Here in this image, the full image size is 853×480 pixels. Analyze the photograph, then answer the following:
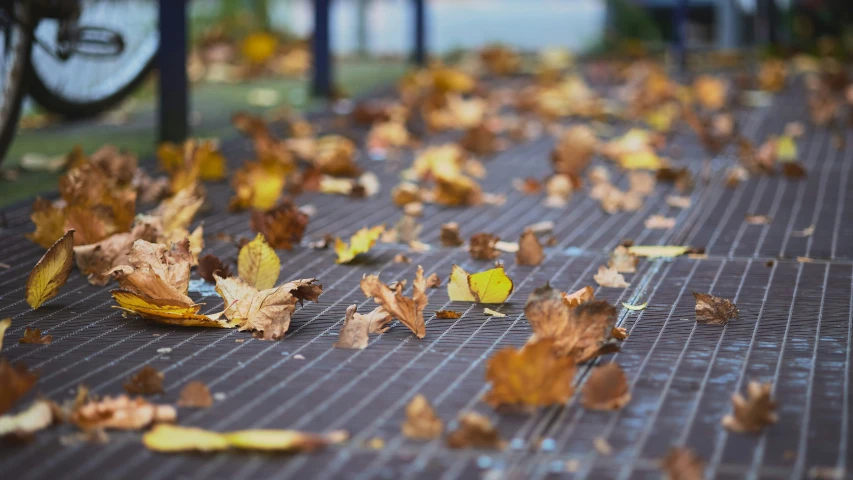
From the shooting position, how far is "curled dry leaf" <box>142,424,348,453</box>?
1.67 m

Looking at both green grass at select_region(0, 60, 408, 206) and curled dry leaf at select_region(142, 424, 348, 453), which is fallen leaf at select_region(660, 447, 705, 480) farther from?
green grass at select_region(0, 60, 408, 206)

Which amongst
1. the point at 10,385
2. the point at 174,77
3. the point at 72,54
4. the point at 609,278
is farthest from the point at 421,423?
the point at 174,77

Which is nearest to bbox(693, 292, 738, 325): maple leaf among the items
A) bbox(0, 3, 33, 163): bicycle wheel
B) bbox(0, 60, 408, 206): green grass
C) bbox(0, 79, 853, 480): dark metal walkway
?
bbox(0, 79, 853, 480): dark metal walkway

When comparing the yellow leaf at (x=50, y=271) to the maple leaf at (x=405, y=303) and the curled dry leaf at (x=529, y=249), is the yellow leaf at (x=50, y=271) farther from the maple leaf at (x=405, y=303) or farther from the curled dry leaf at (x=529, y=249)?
the curled dry leaf at (x=529, y=249)

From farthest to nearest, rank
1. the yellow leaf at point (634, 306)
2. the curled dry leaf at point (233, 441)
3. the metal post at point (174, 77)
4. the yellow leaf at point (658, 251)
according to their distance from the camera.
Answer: the metal post at point (174, 77) < the yellow leaf at point (658, 251) < the yellow leaf at point (634, 306) < the curled dry leaf at point (233, 441)

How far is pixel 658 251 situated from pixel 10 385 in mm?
1767

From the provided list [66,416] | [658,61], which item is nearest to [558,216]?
[66,416]

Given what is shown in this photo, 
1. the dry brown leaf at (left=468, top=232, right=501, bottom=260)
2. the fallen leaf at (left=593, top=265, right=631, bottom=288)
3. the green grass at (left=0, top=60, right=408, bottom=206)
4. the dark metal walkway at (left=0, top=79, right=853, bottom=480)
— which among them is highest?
the green grass at (left=0, top=60, right=408, bottom=206)

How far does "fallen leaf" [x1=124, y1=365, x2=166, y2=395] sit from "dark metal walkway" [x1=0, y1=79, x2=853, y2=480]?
0.03m

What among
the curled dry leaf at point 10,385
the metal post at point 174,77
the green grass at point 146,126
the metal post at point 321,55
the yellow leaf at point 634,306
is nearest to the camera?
the curled dry leaf at point 10,385

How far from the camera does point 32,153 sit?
4414mm

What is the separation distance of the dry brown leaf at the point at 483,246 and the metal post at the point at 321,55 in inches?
145

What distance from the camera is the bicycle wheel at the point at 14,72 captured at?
3707mm

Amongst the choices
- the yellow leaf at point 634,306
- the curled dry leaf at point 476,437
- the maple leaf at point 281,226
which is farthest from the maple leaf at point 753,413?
the maple leaf at point 281,226
